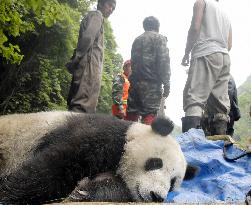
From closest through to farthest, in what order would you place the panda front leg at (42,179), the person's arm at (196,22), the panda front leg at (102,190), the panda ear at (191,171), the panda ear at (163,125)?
the panda front leg at (42,179), the panda front leg at (102,190), the panda ear at (163,125), the panda ear at (191,171), the person's arm at (196,22)

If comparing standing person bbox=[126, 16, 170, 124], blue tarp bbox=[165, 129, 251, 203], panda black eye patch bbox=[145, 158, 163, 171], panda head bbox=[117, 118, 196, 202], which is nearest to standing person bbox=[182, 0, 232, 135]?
standing person bbox=[126, 16, 170, 124]

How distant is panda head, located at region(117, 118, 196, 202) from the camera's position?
9.02 feet

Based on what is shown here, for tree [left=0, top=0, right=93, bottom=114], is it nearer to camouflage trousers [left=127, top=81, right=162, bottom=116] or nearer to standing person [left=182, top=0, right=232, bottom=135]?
camouflage trousers [left=127, top=81, right=162, bottom=116]

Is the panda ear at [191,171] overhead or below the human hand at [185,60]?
below

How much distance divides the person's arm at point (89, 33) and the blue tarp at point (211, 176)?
188 cm

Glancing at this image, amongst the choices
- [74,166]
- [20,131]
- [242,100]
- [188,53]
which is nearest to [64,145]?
[74,166]

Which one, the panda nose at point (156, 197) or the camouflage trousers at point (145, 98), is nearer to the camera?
the panda nose at point (156, 197)

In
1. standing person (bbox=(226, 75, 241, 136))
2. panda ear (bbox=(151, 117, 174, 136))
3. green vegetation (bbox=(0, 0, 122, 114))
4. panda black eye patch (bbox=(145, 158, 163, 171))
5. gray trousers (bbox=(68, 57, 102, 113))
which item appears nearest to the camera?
panda black eye patch (bbox=(145, 158, 163, 171))

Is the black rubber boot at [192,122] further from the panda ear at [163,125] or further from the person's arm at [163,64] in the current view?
the panda ear at [163,125]

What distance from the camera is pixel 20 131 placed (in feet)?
10.6

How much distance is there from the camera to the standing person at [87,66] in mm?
5344

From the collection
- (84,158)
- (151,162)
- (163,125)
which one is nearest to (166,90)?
(163,125)

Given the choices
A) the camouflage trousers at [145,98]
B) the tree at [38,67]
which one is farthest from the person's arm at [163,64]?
the tree at [38,67]

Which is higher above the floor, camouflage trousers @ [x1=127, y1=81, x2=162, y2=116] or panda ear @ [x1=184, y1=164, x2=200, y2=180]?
camouflage trousers @ [x1=127, y1=81, x2=162, y2=116]
